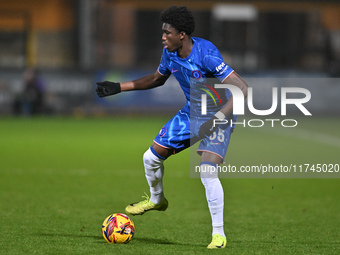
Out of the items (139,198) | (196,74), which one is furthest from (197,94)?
(139,198)

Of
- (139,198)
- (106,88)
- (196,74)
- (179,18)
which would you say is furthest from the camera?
(139,198)

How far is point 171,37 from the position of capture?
21.4 ft

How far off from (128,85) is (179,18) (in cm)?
115

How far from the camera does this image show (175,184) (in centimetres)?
1114

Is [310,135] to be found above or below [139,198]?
below

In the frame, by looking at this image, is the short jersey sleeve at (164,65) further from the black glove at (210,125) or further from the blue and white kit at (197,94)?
the black glove at (210,125)

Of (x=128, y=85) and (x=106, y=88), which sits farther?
(x=128, y=85)

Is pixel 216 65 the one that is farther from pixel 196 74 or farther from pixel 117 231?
pixel 117 231

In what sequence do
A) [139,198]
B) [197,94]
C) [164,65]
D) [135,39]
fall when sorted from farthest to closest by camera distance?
[135,39]
[139,198]
[164,65]
[197,94]

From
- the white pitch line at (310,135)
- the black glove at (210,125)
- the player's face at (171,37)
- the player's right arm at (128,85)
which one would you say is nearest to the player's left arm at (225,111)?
the black glove at (210,125)

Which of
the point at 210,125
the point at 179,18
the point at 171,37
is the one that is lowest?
the point at 210,125

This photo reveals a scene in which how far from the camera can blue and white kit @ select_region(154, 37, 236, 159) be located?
6531mm

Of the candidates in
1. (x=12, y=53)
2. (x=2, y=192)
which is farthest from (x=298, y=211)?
(x=12, y=53)

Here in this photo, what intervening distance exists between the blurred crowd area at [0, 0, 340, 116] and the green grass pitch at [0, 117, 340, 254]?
673 centimetres
